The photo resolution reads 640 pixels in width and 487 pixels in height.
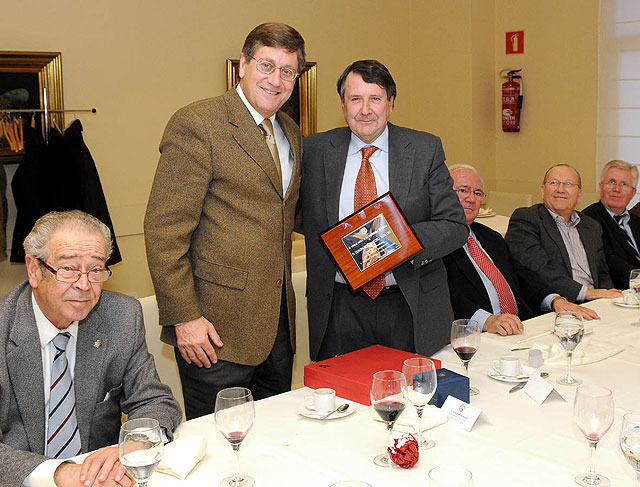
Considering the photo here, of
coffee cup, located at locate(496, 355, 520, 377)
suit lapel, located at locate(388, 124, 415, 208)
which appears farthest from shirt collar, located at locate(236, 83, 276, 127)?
coffee cup, located at locate(496, 355, 520, 377)

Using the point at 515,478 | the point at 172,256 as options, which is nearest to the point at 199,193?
the point at 172,256

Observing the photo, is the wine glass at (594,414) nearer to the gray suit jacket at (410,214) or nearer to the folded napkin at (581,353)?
the folded napkin at (581,353)

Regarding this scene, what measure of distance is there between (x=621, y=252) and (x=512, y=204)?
6.36 feet

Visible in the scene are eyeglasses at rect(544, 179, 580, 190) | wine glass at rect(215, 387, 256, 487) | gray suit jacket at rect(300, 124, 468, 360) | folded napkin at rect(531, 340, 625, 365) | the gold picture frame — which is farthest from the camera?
the gold picture frame

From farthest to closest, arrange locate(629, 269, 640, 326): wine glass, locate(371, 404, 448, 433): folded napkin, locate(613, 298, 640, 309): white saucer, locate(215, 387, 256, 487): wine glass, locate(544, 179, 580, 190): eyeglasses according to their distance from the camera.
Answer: locate(544, 179, 580, 190): eyeglasses, locate(613, 298, 640, 309): white saucer, locate(629, 269, 640, 326): wine glass, locate(371, 404, 448, 433): folded napkin, locate(215, 387, 256, 487): wine glass

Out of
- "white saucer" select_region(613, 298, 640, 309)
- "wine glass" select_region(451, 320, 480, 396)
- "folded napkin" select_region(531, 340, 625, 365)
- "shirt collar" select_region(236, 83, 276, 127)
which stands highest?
"shirt collar" select_region(236, 83, 276, 127)

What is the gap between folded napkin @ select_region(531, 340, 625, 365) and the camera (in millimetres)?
2410

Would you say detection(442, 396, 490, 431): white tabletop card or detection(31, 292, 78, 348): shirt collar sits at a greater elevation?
detection(31, 292, 78, 348): shirt collar

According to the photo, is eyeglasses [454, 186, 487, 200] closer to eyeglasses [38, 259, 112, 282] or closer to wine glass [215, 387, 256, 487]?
eyeglasses [38, 259, 112, 282]

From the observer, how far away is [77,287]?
192 cm

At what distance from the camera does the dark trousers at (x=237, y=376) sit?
8.34 ft

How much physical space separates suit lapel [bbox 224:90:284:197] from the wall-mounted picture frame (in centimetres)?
228

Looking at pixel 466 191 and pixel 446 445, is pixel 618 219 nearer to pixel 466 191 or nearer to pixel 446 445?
pixel 466 191

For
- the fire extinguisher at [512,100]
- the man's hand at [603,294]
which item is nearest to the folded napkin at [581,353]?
the man's hand at [603,294]
